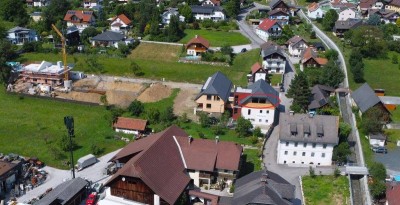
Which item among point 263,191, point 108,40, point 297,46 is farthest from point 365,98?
point 108,40

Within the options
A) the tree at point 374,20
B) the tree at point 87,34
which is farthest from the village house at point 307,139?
the tree at point 374,20

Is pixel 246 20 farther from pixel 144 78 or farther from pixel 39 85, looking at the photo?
pixel 39 85

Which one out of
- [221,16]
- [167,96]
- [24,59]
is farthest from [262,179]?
[221,16]

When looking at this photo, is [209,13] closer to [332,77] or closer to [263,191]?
[332,77]

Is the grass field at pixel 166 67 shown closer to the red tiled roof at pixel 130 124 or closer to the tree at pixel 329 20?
the red tiled roof at pixel 130 124

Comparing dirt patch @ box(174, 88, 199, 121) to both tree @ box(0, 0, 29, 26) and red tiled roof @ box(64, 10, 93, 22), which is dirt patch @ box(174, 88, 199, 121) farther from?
tree @ box(0, 0, 29, 26)

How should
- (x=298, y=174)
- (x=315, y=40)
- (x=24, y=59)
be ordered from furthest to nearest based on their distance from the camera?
(x=315, y=40) < (x=24, y=59) < (x=298, y=174)
